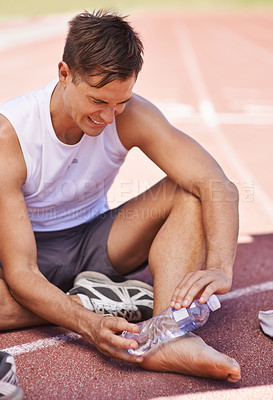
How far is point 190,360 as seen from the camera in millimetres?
2361

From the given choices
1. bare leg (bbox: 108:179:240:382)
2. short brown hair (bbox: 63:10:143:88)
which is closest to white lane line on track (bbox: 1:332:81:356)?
bare leg (bbox: 108:179:240:382)

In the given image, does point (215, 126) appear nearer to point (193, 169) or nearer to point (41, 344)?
point (193, 169)

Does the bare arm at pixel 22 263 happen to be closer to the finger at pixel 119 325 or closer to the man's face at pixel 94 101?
the finger at pixel 119 325

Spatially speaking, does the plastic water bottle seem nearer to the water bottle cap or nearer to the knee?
the water bottle cap

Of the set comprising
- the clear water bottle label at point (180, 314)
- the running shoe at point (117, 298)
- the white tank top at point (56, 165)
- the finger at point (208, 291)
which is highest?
the white tank top at point (56, 165)

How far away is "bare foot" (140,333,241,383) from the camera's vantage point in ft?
7.53

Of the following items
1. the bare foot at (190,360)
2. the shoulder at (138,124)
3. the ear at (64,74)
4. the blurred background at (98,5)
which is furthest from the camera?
the blurred background at (98,5)

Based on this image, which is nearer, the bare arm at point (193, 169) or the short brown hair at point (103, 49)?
the short brown hair at point (103, 49)

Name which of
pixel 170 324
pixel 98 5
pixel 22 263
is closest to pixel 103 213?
pixel 22 263

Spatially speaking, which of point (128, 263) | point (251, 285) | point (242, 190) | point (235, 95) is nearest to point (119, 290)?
point (128, 263)

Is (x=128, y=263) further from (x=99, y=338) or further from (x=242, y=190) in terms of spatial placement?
(x=242, y=190)

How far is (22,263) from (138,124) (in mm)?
920

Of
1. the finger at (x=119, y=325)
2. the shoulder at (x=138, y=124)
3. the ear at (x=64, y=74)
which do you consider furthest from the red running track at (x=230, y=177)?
the ear at (x=64, y=74)

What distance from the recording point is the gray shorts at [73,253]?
10.4ft
